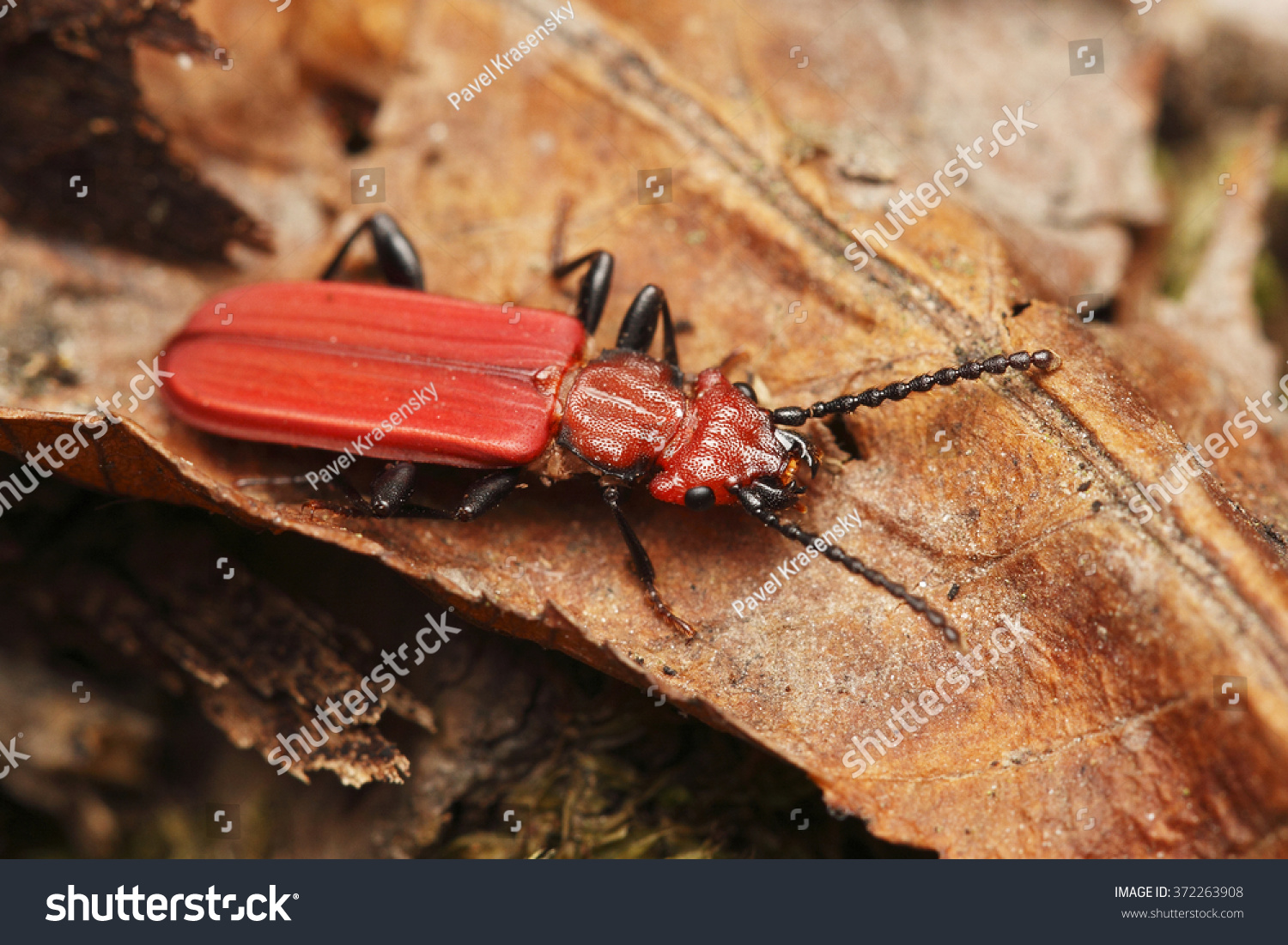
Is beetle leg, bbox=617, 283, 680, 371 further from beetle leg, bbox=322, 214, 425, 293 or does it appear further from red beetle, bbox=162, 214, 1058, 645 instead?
beetle leg, bbox=322, 214, 425, 293

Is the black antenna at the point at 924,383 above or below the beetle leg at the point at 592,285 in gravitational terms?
above

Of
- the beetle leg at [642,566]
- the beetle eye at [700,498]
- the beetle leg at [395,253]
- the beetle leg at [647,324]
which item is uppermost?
the beetle leg at [647,324]

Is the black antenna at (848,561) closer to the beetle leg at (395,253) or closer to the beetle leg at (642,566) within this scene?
the beetle leg at (642,566)

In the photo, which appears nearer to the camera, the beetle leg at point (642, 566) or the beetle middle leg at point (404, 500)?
the beetle leg at point (642, 566)

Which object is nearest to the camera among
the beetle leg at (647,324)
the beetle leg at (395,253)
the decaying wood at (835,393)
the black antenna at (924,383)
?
the decaying wood at (835,393)

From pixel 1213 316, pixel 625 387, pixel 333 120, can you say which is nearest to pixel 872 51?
pixel 1213 316

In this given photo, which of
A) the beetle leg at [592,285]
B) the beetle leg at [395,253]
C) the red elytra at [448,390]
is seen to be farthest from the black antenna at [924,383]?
the beetle leg at [395,253]

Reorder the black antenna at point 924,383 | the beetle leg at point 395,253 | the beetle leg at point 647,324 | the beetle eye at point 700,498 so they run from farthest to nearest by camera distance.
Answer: the beetle leg at point 395,253 → the beetle leg at point 647,324 → the beetle eye at point 700,498 → the black antenna at point 924,383
